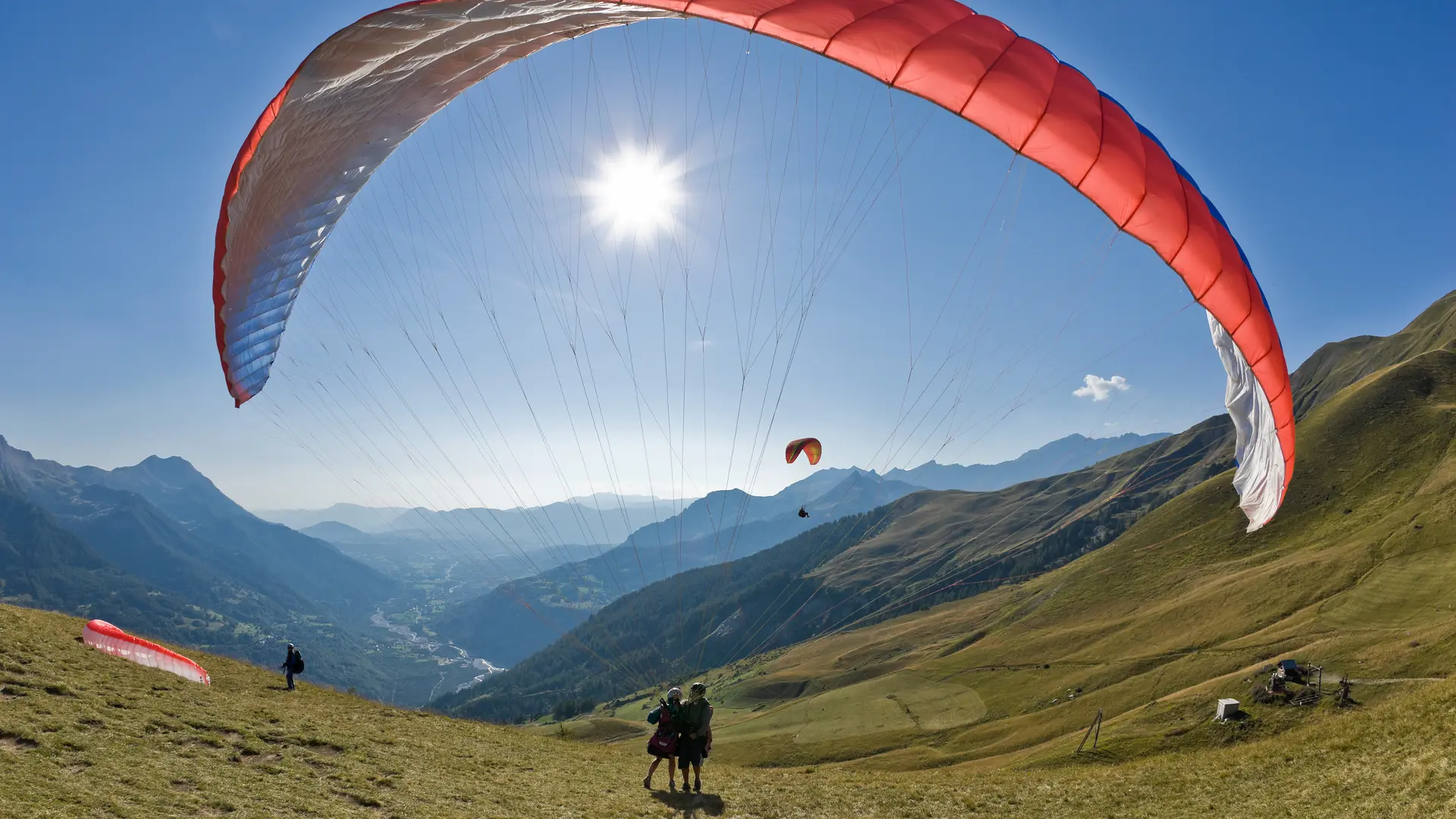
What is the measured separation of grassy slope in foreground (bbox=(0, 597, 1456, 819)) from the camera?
384 inches

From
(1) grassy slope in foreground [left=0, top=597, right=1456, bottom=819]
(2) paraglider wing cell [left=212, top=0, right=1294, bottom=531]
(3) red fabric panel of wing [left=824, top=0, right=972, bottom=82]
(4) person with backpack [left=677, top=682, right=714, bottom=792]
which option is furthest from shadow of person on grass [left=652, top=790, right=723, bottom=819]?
(3) red fabric panel of wing [left=824, top=0, right=972, bottom=82]

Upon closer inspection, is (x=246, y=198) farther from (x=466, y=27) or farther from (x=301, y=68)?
(x=466, y=27)

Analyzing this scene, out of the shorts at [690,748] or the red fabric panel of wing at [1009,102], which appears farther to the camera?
the shorts at [690,748]

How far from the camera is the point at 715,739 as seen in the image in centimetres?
6125

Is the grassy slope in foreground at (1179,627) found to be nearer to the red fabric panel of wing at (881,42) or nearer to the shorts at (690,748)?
the shorts at (690,748)

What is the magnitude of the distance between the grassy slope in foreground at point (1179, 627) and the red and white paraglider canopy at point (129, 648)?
32705 mm

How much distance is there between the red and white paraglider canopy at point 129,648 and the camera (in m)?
17.6

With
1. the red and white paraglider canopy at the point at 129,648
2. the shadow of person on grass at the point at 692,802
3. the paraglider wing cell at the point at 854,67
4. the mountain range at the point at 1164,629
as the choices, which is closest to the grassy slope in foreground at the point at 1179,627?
the mountain range at the point at 1164,629

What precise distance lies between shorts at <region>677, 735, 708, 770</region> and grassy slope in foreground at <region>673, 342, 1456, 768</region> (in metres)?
23.3

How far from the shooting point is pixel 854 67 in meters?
9.41

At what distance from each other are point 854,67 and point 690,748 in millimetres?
11485

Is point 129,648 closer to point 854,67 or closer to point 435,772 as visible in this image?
point 435,772

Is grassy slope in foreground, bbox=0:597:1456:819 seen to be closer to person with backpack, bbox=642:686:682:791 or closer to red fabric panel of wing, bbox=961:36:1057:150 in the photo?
person with backpack, bbox=642:686:682:791

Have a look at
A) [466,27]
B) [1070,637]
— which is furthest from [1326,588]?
[466,27]
